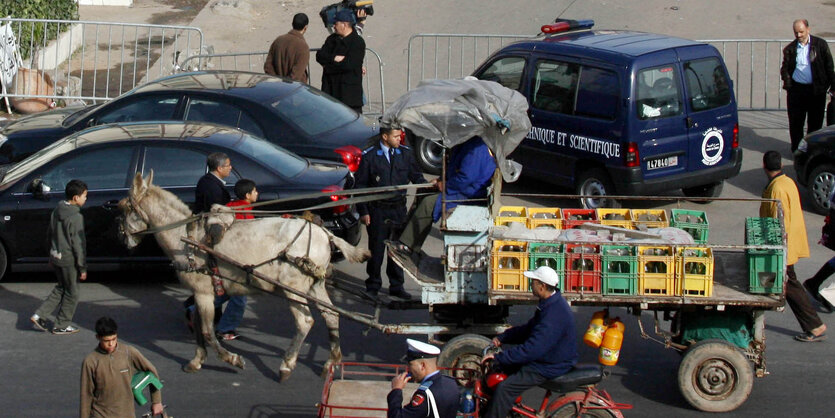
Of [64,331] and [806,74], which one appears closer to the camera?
[64,331]

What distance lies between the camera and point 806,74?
1424 centimetres

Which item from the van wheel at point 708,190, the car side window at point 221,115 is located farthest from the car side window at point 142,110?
the van wheel at point 708,190

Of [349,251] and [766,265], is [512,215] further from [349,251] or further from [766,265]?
[766,265]

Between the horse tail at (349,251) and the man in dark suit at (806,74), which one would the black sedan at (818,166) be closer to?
the man in dark suit at (806,74)

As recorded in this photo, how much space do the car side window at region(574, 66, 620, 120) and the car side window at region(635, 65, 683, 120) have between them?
29 cm

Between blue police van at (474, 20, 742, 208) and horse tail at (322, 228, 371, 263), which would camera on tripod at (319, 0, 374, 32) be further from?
horse tail at (322, 228, 371, 263)

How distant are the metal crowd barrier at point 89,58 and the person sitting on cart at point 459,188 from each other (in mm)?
8990

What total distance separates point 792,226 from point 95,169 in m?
6.71

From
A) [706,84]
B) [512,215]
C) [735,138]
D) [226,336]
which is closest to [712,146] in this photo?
[735,138]

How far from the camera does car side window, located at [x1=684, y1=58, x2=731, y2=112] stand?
40.0 ft

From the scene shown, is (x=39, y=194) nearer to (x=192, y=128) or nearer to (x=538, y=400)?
(x=192, y=128)

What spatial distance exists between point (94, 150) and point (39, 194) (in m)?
0.78

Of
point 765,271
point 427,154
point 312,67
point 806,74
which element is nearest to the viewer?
point 765,271

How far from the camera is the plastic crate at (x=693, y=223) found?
27.2ft
